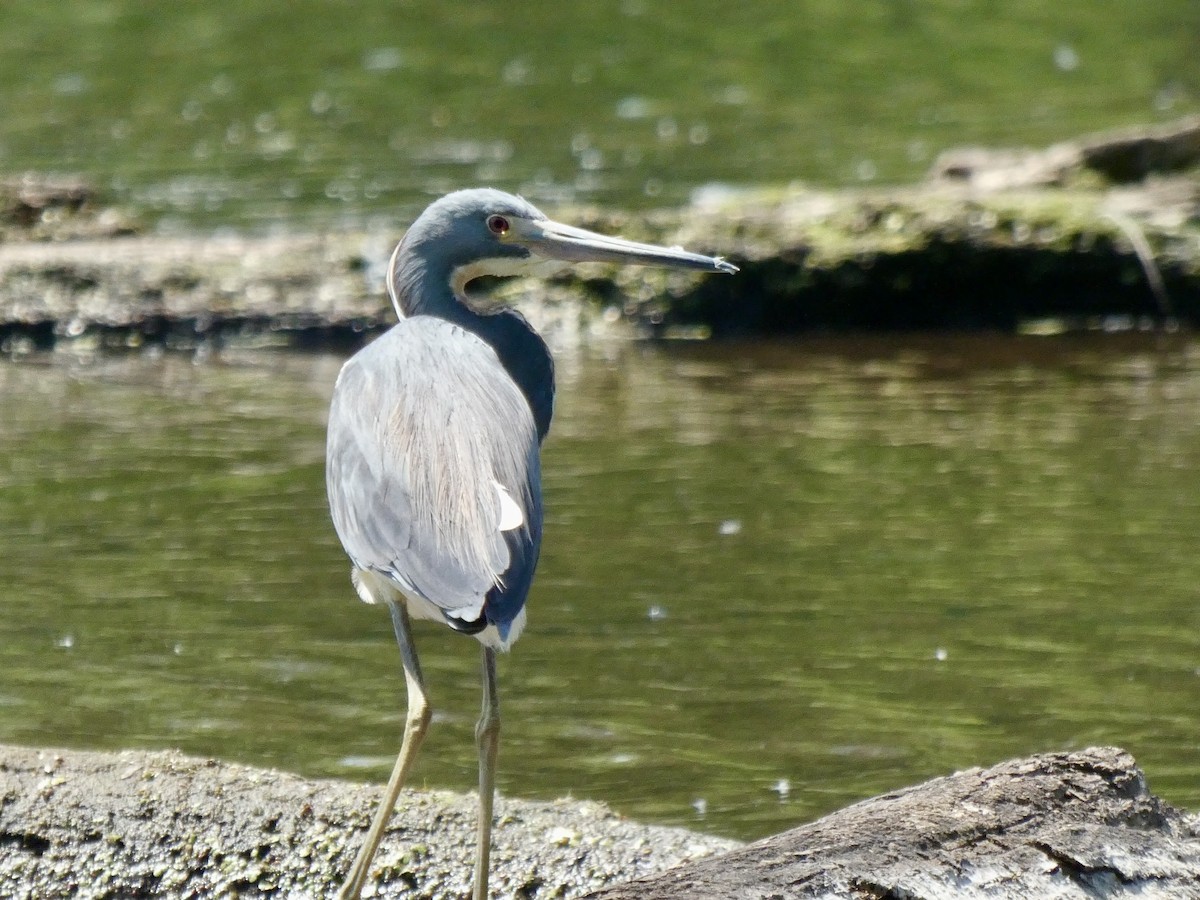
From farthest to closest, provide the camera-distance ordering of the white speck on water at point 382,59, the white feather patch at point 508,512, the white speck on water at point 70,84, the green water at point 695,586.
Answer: the white speck on water at point 382,59 < the white speck on water at point 70,84 < the green water at point 695,586 < the white feather patch at point 508,512

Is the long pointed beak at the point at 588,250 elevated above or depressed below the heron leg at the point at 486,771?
above

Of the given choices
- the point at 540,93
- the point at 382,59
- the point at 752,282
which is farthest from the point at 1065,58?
the point at 752,282

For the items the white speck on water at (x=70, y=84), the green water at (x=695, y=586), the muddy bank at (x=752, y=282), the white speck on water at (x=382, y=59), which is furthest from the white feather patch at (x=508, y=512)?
the white speck on water at (x=382, y=59)

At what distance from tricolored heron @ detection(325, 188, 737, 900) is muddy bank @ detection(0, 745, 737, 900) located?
0.27 meters

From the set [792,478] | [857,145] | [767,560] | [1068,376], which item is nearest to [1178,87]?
[857,145]

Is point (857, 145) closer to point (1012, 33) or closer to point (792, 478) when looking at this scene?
point (1012, 33)

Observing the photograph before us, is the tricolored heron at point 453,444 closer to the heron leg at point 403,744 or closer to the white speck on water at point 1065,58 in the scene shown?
the heron leg at point 403,744

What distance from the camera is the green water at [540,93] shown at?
15.7 m

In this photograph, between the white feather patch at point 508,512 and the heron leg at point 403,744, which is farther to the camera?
the heron leg at point 403,744

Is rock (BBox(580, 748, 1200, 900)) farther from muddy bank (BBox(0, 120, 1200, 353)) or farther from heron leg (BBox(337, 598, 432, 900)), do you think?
muddy bank (BBox(0, 120, 1200, 353))

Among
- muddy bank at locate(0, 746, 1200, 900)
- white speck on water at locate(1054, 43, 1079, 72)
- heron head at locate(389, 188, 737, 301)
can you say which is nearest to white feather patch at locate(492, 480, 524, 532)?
muddy bank at locate(0, 746, 1200, 900)

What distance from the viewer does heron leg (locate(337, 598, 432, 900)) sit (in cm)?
404

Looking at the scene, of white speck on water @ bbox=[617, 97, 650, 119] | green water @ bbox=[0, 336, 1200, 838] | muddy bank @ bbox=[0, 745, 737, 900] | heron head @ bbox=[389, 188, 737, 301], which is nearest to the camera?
muddy bank @ bbox=[0, 745, 737, 900]

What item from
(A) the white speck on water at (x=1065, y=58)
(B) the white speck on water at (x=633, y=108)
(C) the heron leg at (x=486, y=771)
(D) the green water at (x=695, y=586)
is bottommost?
(D) the green water at (x=695, y=586)
